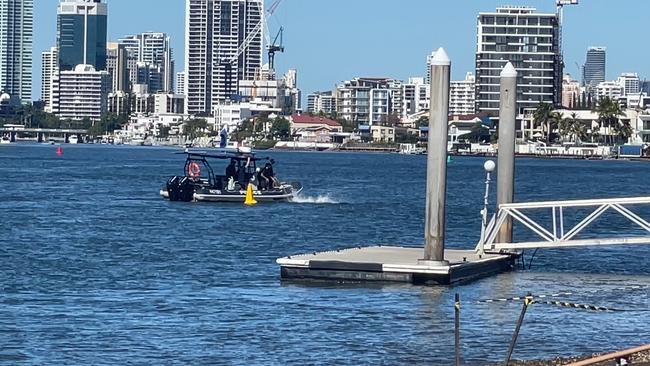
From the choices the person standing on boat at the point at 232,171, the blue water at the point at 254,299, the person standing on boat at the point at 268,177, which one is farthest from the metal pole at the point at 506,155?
the person standing on boat at the point at 268,177

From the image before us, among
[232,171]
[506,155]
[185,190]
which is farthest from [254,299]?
[185,190]

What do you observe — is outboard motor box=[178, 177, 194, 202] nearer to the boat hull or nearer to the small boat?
the small boat

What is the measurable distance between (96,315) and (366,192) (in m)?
66.6

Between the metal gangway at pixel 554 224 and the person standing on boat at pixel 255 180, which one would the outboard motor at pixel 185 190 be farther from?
the metal gangway at pixel 554 224

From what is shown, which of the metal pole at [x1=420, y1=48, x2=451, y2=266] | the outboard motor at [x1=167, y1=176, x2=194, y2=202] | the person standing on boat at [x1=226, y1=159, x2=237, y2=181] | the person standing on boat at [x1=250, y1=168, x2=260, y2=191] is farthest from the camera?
the person standing on boat at [x1=250, y1=168, x2=260, y2=191]

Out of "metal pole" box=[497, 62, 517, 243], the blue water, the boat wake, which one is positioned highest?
"metal pole" box=[497, 62, 517, 243]

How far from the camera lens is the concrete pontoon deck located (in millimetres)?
35625

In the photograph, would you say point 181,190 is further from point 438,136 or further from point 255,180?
point 438,136

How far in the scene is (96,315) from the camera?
32.0 metres

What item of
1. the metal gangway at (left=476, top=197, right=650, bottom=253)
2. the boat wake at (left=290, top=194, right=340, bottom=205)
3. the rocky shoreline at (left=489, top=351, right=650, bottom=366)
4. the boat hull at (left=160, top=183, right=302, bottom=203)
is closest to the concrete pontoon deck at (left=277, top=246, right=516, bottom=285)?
the metal gangway at (left=476, top=197, right=650, bottom=253)

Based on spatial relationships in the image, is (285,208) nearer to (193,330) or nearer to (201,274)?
(201,274)

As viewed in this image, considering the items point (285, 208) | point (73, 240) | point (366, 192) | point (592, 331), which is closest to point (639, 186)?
point (366, 192)

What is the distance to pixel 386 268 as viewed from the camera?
3609 centimetres

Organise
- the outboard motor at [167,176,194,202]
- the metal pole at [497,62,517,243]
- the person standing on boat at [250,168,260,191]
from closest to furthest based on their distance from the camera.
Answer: the metal pole at [497,62,517,243] → the outboard motor at [167,176,194,202] → the person standing on boat at [250,168,260,191]
